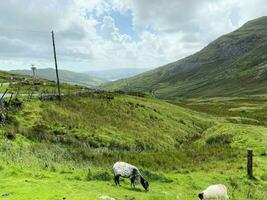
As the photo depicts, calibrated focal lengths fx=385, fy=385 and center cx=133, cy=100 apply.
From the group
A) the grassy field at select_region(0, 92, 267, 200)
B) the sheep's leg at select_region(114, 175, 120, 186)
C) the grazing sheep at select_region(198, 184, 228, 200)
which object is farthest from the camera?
the sheep's leg at select_region(114, 175, 120, 186)

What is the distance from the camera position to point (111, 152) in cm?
4322

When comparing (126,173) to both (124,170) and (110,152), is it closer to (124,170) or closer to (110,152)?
(124,170)

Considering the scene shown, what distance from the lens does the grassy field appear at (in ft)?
81.8

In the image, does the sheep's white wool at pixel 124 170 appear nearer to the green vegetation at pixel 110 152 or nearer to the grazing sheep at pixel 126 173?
the grazing sheep at pixel 126 173

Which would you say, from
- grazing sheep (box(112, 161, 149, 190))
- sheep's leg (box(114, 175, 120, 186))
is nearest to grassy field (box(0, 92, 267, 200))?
sheep's leg (box(114, 175, 120, 186))

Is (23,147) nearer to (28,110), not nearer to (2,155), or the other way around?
(2,155)

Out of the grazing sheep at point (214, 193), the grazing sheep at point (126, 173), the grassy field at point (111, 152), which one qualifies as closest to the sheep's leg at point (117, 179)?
the grazing sheep at point (126, 173)

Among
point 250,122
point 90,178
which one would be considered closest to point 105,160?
point 90,178

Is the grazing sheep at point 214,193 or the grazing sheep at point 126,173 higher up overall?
the grazing sheep at point 126,173

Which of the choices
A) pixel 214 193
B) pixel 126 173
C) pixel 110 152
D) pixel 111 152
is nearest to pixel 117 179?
pixel 126 173

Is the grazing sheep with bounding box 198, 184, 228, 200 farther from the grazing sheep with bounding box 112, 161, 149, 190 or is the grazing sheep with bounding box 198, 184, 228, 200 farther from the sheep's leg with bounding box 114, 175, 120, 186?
the sheep's leg with bounding box 114, 175, 120, 186

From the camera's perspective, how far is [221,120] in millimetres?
91562

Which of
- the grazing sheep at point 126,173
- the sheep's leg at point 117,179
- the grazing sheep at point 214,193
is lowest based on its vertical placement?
the grazing sheep at point 214,193

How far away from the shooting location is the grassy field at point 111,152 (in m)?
24.9
